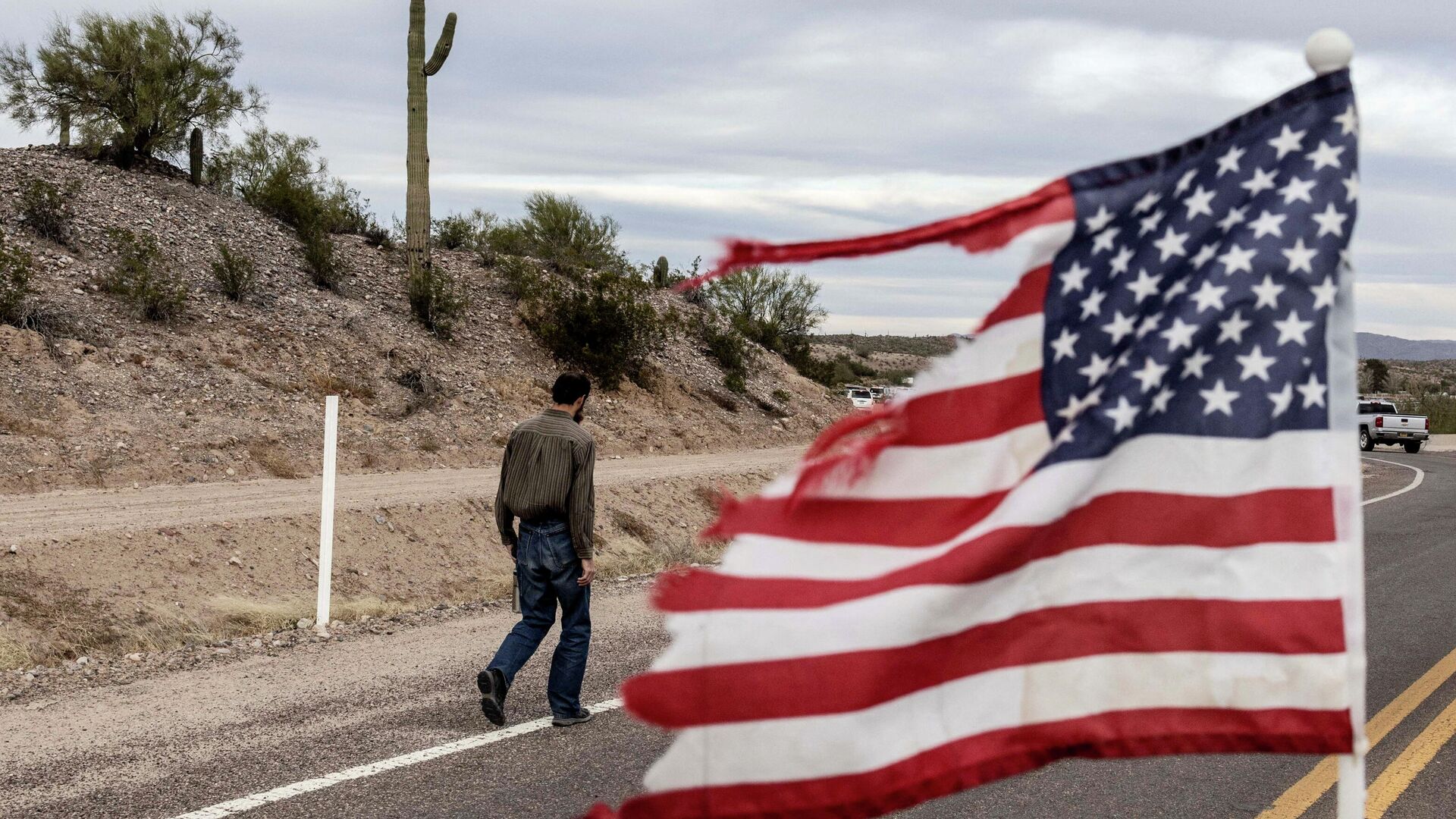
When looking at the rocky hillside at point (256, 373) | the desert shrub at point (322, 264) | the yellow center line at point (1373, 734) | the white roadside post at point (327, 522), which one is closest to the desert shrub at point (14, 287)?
the rocky hillside at point (256, 373)

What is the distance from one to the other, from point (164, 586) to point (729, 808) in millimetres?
11141

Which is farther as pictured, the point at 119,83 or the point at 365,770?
the point at 119,83

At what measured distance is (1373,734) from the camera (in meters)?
6.53

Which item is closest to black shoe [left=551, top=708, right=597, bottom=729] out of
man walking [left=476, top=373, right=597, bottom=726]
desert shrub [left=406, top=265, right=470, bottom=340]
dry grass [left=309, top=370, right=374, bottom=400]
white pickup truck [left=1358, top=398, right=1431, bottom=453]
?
man walking [left=476, top=373, right=597, bottom=726]

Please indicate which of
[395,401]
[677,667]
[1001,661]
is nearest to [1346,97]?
[1001,661]

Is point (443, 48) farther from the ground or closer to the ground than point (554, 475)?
farther from the ground

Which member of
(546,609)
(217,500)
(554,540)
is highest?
(554,540)

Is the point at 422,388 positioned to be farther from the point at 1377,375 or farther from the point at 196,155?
the point at 1377,375

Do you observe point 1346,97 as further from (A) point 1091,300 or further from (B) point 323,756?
(B) point 323,756

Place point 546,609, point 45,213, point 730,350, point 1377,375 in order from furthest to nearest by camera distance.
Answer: point 1377,375 < point 730,350 < point 45,213 < point 546,609

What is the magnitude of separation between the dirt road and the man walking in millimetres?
7609

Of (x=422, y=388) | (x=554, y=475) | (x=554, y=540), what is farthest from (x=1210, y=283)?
(x=422, y=388)

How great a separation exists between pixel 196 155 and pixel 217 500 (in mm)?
15602

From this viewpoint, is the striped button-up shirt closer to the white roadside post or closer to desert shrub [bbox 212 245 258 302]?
the white roadside post
